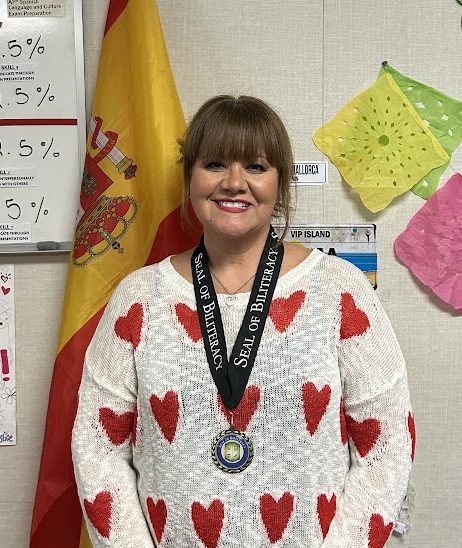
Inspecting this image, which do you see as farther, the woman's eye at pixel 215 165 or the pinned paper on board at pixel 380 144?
the pinned paper on board at pixel 380 144

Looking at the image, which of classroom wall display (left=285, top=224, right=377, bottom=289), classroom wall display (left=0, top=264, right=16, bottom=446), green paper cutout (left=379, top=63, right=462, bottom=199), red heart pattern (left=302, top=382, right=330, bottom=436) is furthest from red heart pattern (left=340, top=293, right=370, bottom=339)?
classroom wall display (left=0, top=264, right=16, bottom=446)

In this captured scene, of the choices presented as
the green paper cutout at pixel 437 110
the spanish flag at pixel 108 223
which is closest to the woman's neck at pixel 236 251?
the spanish flag at pixel 108 223

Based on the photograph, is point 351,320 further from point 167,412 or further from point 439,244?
point 439,244

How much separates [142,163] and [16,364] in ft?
1.89

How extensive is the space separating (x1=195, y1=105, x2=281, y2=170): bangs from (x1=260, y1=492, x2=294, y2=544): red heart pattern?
58 centimetres

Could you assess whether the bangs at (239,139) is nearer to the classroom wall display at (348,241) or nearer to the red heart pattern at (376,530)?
the classroom wall display at (348,241)

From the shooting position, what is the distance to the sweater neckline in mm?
1308

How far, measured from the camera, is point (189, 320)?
4.25 ft

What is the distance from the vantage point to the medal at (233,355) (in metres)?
1.24

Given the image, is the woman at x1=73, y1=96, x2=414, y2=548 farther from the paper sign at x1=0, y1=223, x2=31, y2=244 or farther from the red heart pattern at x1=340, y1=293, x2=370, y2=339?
the paper sign at x1=0, y1=223, x2=31, y2=244

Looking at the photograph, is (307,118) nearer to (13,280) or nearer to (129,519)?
(13,280)

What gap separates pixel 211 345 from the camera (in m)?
1.27

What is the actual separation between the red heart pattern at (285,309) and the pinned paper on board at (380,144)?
47 cm

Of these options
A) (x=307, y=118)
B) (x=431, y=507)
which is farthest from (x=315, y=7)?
(x=431, y=507)
